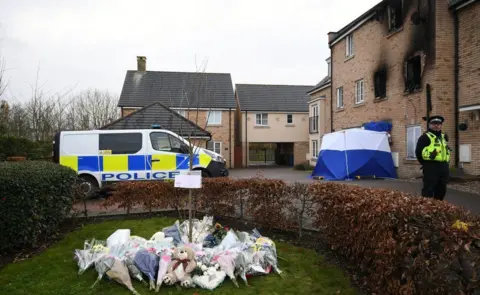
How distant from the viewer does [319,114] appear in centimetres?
2519

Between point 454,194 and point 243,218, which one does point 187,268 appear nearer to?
point 243,218

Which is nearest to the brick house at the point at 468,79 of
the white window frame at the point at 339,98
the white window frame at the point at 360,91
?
the white window frame at the point at 360,91

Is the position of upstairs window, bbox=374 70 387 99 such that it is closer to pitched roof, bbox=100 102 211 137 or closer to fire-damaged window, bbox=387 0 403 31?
fire-damaged window, bbox=387 0 403 31

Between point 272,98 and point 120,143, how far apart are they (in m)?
24.1

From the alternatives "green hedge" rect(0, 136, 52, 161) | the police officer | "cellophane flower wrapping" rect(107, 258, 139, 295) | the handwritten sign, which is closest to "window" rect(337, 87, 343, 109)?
the police officer

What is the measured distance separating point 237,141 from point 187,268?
98.5 ft

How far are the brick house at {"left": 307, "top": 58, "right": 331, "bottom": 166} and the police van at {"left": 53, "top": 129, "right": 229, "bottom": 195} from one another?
15469 mm

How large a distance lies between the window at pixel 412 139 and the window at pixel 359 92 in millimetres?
4548

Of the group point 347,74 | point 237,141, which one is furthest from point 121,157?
point 237,141

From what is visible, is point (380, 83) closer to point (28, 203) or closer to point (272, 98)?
point (28, 203)

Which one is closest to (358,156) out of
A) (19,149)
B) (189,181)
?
(189,181)

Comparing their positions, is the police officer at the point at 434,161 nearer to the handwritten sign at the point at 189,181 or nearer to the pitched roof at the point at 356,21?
the handwritten sign at the point at 189,181

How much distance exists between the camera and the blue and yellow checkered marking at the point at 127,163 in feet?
35.8

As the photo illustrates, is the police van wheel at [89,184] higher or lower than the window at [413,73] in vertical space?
lower
